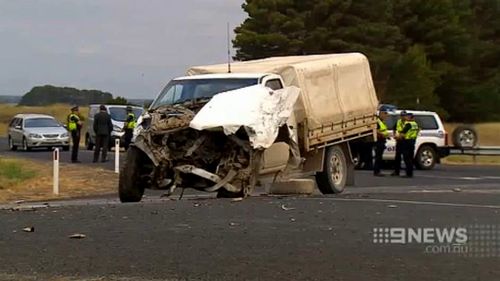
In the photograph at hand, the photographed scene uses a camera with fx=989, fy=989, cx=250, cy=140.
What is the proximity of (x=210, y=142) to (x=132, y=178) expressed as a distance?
150 cm

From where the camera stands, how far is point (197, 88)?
1655 centimetres

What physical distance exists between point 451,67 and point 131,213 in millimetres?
55553

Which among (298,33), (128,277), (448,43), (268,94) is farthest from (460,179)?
(448,43)

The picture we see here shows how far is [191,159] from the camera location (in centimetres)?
1528

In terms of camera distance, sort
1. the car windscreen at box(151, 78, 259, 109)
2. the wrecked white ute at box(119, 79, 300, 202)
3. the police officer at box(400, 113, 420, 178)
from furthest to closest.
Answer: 1. the police officer at box(400, 113, 420, 178)
2. the car windscreen at box(151, 78, 259, 109)
3. the wrecked white ute at box(119, 79, 300, 202)

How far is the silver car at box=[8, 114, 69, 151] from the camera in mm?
38750

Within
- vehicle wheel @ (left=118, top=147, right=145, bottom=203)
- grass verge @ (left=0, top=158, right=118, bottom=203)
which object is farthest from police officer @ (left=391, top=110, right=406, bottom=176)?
vehicle wheel @ (left=118, top=147, right=145, bottom=203)

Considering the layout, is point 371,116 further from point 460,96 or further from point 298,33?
point 460,96

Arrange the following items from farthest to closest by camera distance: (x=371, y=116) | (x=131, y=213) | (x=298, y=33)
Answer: (x=298, y=33), (x=371, y=116), (x=131, y=213)

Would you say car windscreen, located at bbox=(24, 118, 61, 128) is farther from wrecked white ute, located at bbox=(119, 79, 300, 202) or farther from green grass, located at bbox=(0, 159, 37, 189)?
wrecked white ute, located at bbox=(119, 79, 300, 202)

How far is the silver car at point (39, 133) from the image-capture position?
3875 centimetres

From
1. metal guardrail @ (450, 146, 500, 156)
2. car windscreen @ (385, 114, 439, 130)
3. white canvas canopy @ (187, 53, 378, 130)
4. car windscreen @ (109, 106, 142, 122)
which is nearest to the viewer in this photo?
white canvas canopy @ (187, 53, 378, 130)

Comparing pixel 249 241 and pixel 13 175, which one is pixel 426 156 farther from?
pixel 249 241

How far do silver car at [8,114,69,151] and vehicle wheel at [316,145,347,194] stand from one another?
72.5 ft
